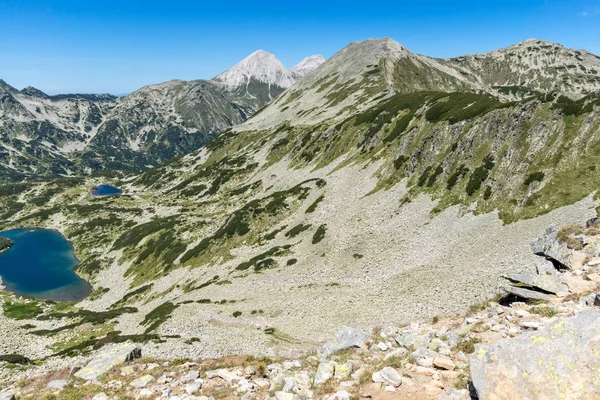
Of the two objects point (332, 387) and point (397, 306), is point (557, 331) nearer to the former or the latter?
point (332, 387)

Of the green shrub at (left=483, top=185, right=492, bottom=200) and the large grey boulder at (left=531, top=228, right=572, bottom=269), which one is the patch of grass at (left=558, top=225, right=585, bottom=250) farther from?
the green shrub at (left=483, top=185, right=492, bottom=200)

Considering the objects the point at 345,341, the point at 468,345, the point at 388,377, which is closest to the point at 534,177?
the point at 345,341

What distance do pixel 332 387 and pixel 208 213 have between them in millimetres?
129342

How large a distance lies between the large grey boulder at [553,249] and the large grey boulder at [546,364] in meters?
14.2

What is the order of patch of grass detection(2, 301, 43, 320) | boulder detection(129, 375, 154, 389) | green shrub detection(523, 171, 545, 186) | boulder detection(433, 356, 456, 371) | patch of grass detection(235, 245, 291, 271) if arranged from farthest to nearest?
1. patch of grass detection(2, 301, 43, 320)
2. patch of grass detection(235, 245, 291, 271)
3. green shrub detection(523, 171, 545, 186)
4. boulder detection(129, 375, 154, 389)
5. boulder detection(433, 356, 456, 371)

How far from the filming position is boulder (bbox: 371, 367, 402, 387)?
12.9 m

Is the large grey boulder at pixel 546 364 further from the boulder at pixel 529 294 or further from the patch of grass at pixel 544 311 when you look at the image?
the boulder at pixel 529 294

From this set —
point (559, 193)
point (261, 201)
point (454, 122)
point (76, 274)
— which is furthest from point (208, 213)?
point (559, 193)

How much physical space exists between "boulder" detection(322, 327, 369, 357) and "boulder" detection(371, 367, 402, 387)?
5.82 metres

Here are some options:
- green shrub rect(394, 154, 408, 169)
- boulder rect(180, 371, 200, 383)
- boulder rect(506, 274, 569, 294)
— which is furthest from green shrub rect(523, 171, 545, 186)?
boulder rect(180, 371, 200, 383)

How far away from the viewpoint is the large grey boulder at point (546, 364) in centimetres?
955

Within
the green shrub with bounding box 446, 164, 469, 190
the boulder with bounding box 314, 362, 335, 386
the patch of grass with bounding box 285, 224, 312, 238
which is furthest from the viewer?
the patch of grass with bounding box 285, 224, 312, 238

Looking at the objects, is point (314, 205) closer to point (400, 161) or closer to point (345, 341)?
point (400, 161)

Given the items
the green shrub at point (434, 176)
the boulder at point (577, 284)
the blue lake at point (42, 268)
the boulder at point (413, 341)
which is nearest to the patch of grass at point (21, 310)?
the blue lake at point (42, 268)
